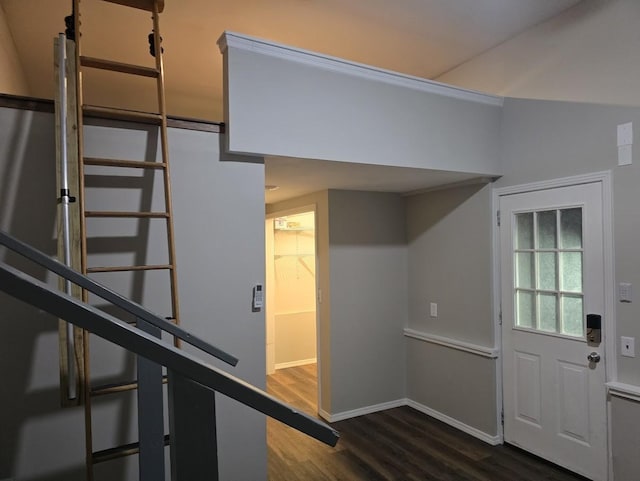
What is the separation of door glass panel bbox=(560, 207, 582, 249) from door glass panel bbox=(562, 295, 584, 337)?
0.38 m

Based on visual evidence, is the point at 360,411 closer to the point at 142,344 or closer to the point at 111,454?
the point at 111,454

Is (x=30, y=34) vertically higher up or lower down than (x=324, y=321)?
higher up

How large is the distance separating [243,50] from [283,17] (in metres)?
0.90

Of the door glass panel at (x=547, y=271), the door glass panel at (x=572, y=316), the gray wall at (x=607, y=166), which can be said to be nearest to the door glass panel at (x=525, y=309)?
the door glass panel at (x=547, y=271)

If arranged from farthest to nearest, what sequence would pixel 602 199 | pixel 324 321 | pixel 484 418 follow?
pixel 324 321 → pixel 484 418 → pixel 602 199

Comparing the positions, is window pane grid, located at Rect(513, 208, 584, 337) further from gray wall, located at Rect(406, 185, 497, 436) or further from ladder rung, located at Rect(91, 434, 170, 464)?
ladder rung, located at Rect(91, 434, 170, 464)

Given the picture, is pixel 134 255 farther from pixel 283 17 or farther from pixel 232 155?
pixel 283 17

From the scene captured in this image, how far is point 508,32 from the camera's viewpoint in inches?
134

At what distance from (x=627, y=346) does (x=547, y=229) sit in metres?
0.95

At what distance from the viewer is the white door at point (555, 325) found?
283 centimetres

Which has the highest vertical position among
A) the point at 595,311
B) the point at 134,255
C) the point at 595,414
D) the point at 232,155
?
the point at 232,155

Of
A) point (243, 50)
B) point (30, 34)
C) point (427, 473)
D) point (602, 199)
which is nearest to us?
point (243, 50)

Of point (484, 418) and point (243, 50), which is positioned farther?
point (484, 418)

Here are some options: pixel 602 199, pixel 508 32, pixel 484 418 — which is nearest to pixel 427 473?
pixel 484 418
